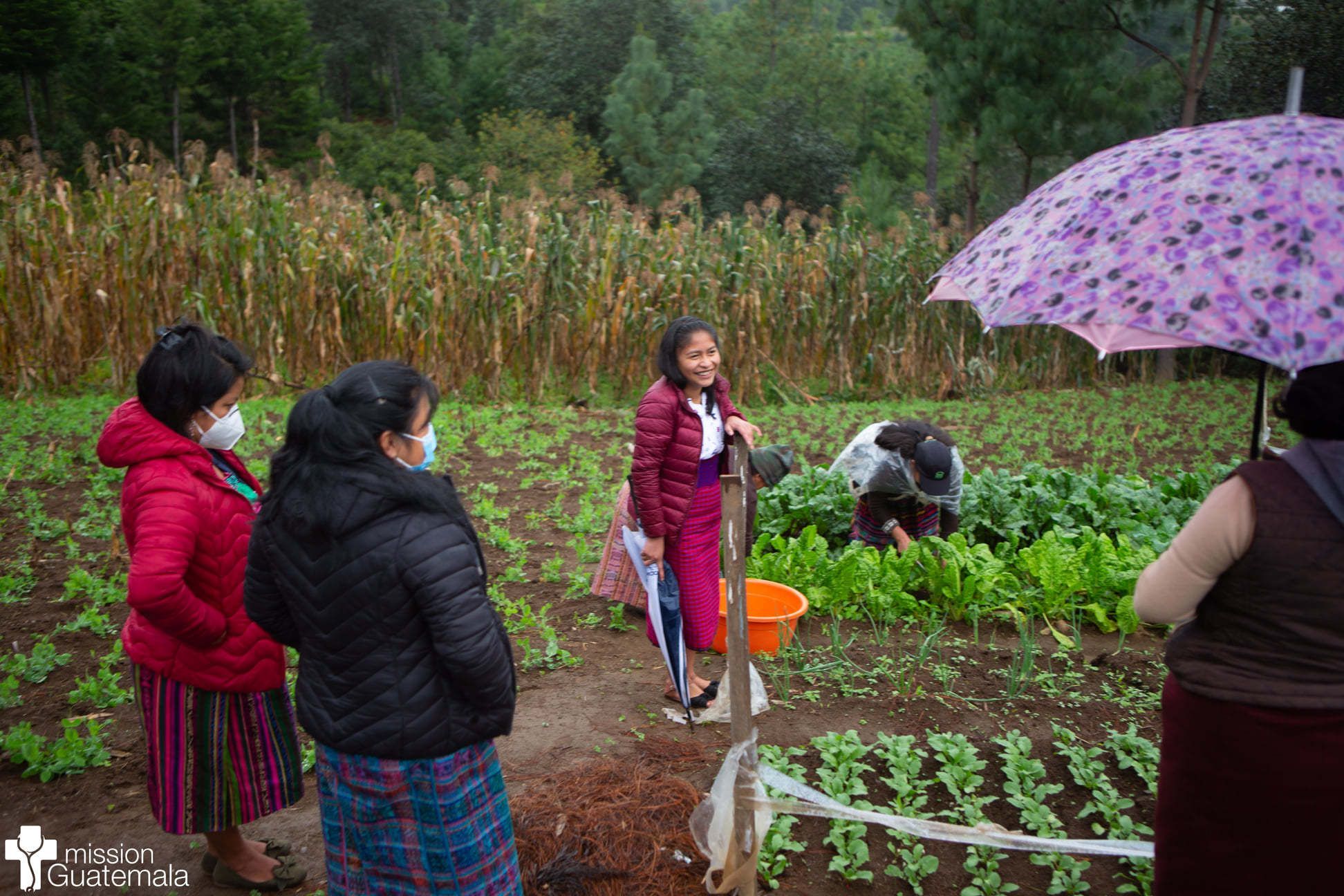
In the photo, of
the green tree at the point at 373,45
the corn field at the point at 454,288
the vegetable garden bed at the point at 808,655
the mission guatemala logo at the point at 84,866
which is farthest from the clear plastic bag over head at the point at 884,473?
the green tree at the point at 373,45

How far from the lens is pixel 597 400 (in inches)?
404

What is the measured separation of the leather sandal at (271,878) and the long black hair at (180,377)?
1.31 metres

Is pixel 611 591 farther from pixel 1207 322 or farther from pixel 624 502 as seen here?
pixel 1207 322

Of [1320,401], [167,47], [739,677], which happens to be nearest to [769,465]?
[739,677]

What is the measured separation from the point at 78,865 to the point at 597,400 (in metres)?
7.67

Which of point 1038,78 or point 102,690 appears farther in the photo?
point 1038,78

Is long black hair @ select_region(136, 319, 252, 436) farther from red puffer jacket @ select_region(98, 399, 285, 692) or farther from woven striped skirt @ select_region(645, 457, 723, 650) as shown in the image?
woven striped skirt @ select_region(645, 457, 723, 650)

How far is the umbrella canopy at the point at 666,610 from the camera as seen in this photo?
3520 mm

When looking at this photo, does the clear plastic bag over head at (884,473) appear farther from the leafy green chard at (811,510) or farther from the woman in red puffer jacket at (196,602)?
the woman in red puffer jacket at (196,602)

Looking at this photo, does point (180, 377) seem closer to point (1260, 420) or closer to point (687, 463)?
point (687, 463)

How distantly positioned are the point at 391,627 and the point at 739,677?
106 centimetres

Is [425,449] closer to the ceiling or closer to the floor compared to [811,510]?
closer to the ceiling

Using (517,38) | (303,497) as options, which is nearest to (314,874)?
(303,497)

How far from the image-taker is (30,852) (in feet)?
9.60
